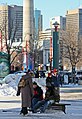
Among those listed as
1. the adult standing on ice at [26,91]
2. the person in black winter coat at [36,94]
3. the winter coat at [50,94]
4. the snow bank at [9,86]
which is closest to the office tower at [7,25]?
the snow bank at [9,86]

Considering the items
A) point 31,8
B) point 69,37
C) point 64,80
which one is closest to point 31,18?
point 31,8

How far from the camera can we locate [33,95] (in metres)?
14.4

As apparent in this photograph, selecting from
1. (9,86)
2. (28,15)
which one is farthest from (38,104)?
(28,15)

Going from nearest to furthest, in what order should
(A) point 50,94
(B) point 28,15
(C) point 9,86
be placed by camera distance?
(A) point 50,94 < (C) point 9,86 < (B) point 28,15

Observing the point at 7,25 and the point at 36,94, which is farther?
the point at 7,25

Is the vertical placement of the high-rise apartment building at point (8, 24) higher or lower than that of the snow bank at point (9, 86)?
higher

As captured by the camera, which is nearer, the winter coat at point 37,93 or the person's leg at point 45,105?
the person's leg at point 45,105

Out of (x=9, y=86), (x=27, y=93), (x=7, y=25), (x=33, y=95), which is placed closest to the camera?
(x=27, y=93)

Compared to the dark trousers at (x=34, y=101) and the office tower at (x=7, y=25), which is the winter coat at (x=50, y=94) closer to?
the dark trousers at (x=34, y=101)

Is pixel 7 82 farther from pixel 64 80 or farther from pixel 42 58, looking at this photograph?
pixel 42 58

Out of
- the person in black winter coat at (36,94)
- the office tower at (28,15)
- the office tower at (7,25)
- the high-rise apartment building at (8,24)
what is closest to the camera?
the person in black winter coat at (36,94)

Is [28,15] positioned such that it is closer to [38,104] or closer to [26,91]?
[38,104]

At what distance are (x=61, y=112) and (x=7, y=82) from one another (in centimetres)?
1560

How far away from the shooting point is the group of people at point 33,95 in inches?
552
